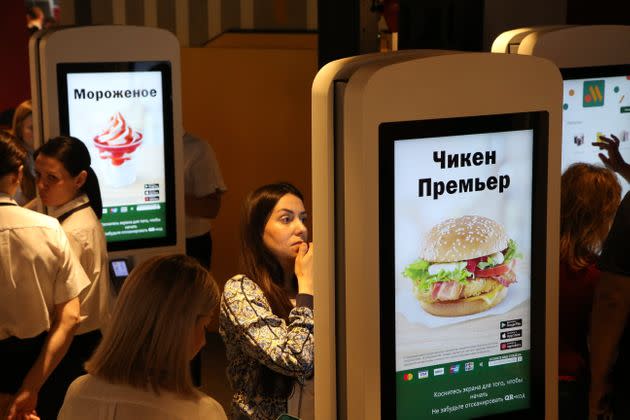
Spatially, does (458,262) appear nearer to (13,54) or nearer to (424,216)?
(424,216)

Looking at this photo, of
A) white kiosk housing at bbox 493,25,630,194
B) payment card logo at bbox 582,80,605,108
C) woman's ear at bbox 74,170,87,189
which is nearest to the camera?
white kiosk housing at bbox 493,25,630,194

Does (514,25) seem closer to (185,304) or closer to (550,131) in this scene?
(550,131)

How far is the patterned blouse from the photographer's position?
2975 mm

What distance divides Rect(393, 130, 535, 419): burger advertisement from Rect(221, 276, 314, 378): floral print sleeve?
1.44 feet

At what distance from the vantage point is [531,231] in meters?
2.78

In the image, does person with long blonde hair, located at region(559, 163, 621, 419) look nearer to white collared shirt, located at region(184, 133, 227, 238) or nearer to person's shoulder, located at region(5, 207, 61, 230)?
person's shoulder, located at region(5, 207, 61, 230)

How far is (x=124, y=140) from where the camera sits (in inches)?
199

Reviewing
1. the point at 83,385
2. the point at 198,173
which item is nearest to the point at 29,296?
the point at 83,385

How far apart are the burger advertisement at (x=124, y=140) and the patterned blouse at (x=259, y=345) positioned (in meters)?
2.10

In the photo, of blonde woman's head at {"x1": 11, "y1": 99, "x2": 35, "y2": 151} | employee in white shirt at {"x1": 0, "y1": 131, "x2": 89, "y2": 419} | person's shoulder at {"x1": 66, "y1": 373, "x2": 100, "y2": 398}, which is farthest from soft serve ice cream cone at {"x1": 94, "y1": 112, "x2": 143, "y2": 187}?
person's shoulder at {"x1": 66, "y1": 373, "x2": 100, "y2": 398}

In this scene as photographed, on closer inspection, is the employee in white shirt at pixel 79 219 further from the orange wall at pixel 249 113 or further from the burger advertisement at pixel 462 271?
the orange wall at pixel 249 113

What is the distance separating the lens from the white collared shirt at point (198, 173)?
6.18 meters

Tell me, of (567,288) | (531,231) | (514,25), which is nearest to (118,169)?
(514,25)

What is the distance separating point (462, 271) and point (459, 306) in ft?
0.31
